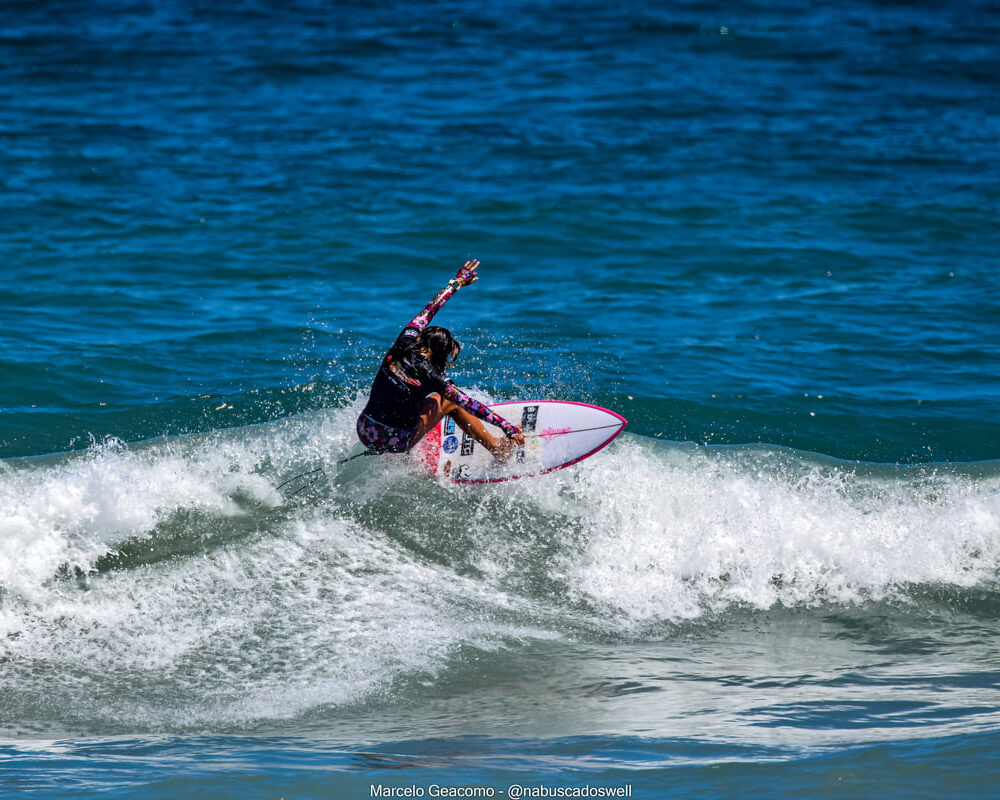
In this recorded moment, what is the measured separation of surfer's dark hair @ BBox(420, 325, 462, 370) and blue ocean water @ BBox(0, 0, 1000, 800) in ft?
3.88

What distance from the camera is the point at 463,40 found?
25828mm

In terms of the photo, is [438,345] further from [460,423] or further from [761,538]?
[761,538]

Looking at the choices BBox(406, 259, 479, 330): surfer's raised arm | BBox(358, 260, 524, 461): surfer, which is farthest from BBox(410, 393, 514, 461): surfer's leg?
BBox(406, 259, 479, 330): surfer's raised arm

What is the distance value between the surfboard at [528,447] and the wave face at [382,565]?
0.14 meters

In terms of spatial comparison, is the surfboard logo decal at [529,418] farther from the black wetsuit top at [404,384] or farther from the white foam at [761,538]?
the black wetsuit top at [404,384]

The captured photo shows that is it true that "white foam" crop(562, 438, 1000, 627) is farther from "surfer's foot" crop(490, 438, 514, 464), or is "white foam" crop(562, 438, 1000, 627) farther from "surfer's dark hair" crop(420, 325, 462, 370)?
"surfer's dark hair" crop(420, 325, 462, 370)

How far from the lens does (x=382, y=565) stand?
25.4 feet

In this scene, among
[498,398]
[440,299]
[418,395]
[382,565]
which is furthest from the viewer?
[498,398]

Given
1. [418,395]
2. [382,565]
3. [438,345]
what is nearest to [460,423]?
[418,395]

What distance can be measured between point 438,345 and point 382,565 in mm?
1676

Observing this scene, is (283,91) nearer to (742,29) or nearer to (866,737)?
(742,29)

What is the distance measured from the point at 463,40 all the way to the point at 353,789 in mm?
23343

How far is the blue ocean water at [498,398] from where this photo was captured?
19.0 feet

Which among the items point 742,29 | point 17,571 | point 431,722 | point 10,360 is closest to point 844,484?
point 431,722
